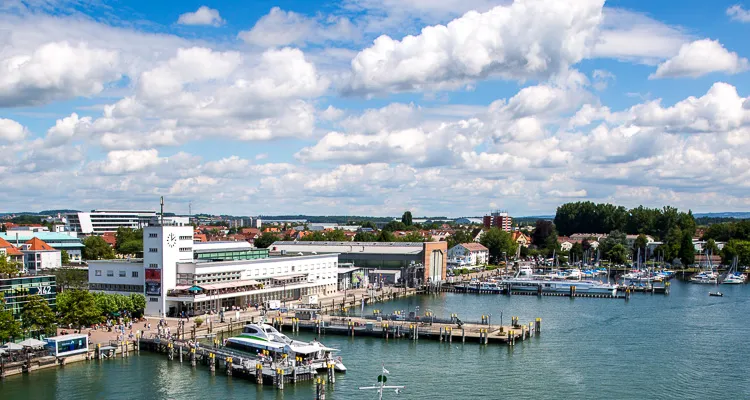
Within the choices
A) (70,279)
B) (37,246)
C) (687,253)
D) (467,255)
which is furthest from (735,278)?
(37,246)

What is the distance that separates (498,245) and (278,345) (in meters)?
77.8

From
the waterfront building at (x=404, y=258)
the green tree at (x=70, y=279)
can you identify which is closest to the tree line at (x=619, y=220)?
the waterfront building at (x=404, y=258)

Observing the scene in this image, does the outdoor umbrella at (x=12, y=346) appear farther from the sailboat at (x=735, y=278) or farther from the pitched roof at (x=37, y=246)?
the sailboat at (x=735, y=278)

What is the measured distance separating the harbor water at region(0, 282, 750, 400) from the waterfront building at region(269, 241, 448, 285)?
2672cm

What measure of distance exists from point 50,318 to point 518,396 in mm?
22640

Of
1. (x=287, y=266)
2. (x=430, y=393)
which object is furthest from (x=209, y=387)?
(x=287, y=266)

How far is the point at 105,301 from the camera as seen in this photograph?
42656 mm

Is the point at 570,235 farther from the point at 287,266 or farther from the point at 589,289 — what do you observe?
the point at 287,266

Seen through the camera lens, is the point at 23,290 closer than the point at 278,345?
No

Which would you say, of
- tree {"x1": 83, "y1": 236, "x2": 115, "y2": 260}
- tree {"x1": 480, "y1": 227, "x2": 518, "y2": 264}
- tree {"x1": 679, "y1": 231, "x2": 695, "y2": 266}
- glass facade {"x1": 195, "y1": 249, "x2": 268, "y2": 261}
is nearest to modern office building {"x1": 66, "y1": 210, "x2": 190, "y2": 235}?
tree {"x1": 83, "y1": 236, "x2": 115, "y2": 260}

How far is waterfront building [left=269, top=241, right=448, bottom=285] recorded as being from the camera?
7712 centimetres

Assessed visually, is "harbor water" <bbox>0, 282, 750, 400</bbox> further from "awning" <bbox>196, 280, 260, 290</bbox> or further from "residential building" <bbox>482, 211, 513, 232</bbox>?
"residential building" <bbox>482, 211, 513, 232</bbox>

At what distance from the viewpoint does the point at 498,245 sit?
109 m

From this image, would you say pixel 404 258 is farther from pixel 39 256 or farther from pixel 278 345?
pixel 278 345
